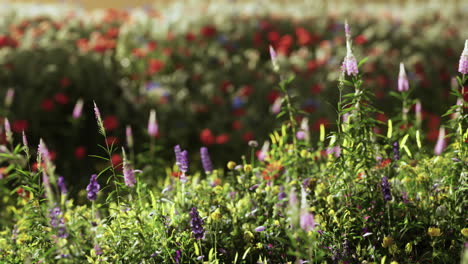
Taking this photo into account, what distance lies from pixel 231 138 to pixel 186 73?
1.50 metres

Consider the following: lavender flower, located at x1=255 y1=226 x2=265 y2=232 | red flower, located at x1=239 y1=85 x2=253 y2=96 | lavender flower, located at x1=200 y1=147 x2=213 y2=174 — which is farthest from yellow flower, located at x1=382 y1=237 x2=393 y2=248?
red flower, located at x1=239 y1=85 x2=253 y2=96

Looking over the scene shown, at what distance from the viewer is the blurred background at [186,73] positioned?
6137 millimetres

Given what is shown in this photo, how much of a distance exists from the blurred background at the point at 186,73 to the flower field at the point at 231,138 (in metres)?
0.03

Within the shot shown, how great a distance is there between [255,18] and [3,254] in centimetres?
768

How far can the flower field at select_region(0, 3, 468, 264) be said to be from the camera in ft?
Result: 8.20

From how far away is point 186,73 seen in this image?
7320 mm

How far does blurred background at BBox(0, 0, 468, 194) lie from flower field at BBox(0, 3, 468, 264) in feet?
0.09

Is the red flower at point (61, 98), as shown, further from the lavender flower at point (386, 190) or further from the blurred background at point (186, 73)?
the lavender flower at point (386, 190)

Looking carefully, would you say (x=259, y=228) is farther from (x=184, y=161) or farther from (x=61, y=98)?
(x=61, y=98)

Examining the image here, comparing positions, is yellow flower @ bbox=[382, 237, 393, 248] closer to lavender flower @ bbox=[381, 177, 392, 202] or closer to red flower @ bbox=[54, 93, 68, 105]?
lavender flower @ bbox=[381, 177, 392, 202]

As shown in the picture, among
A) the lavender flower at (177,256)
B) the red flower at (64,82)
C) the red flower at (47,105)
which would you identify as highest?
the lavender flower at (177,256)

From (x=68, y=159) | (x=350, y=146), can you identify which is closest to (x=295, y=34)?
(x=68, y=159)

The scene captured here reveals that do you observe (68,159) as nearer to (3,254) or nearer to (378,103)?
(3,254)

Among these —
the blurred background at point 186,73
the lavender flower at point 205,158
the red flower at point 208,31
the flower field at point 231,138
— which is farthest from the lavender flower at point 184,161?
the red flower at point 208,31
